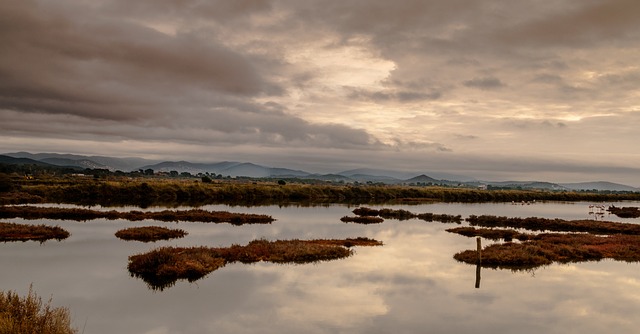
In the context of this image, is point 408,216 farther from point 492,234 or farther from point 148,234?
point 148,234

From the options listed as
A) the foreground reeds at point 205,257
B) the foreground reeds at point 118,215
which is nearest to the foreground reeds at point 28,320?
the foreground reeds at point 205,257

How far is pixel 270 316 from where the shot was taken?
20.5 m

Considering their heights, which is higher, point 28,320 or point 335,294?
point 28,320

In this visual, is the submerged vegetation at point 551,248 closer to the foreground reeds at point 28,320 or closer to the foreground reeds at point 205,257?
the foreground reeds at point 205,257

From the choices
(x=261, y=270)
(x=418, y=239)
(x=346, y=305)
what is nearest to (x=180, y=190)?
(x=418, y=239)

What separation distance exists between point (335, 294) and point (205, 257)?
10.9 metres

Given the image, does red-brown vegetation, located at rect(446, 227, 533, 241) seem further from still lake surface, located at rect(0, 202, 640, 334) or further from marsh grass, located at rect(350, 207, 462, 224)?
still lake surface, located at rect(0, 202, 640, 334)

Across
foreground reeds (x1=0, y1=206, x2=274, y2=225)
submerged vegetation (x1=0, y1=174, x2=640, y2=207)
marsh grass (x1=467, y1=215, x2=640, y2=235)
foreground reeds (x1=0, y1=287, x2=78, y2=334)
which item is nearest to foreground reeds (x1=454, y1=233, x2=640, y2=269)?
marsh grass (x1=467, y1=215, x2=640, y2=235)

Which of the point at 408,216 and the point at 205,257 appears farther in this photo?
the point at 408,216

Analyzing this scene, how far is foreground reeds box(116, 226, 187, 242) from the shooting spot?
1640 inches

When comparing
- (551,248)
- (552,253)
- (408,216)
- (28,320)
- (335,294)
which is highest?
(28,320)

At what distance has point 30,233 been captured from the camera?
39875 mm

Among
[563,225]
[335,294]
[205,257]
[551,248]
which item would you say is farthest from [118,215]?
[563,225]

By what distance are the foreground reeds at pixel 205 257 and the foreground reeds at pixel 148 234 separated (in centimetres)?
964
